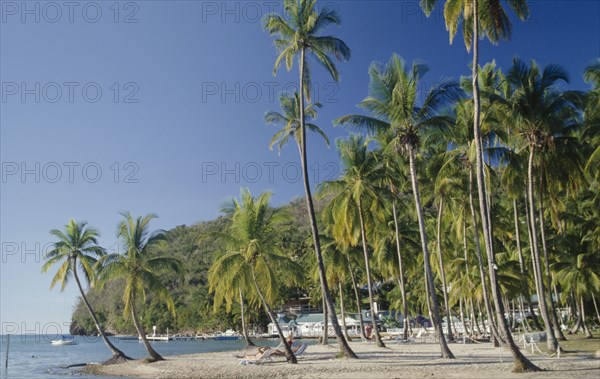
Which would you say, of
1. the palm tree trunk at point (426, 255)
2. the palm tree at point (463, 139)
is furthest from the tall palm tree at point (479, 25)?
the palm tree at point (463, 139)

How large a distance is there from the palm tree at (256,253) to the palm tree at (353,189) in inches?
130

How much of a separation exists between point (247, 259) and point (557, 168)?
53.9ft

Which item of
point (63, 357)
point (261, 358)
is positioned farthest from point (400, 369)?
point (63, 357)

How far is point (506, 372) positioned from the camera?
17219 millimetres

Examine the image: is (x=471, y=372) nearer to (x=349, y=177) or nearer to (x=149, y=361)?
(x=349, y=177)

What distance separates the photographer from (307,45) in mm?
23828

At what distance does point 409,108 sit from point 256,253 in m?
10.9

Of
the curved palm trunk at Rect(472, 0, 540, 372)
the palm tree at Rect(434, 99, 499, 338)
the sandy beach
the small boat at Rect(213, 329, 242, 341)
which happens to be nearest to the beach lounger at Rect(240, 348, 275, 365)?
the sandy beach

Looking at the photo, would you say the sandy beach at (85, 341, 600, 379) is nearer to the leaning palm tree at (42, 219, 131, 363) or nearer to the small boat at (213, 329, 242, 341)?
the leaning palm tree at (42, 219, 131, 363)

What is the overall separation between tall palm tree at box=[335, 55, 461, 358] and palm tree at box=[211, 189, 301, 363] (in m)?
8.37

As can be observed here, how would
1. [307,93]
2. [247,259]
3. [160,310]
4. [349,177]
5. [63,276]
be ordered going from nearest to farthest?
[307,93], [247,259], [349,177], [63,276], [160,310]

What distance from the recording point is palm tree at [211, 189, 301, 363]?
26906mm

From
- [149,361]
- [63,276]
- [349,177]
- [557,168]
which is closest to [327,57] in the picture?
[349,177]

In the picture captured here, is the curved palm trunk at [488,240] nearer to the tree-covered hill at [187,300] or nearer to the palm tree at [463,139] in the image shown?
the palm tree at [463,139]
